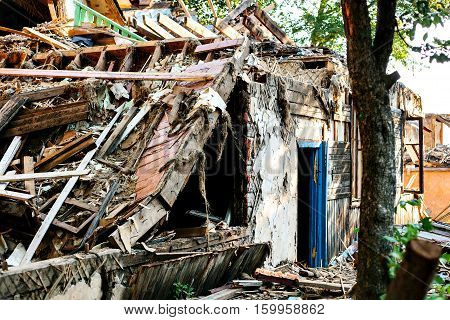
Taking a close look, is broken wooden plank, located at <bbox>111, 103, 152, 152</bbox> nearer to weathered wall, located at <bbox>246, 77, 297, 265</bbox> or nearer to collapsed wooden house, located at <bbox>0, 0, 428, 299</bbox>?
collapsed wooden house, located at <bbox>0, 0, 428, 299</bbox>

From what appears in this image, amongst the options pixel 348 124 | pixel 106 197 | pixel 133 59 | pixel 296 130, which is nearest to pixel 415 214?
pixel 348 124

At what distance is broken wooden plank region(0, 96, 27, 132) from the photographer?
631 centimetres

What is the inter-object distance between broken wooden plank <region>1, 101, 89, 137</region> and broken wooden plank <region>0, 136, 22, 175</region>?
157 mm

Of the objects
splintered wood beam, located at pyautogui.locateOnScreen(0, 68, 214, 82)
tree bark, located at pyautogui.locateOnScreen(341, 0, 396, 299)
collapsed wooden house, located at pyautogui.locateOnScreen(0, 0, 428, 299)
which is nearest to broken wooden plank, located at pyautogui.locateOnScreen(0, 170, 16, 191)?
collapsed wooden house, located at pyautogui.locateOnScreen(0, 0, 428, 299)

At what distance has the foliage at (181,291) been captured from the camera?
226 inches

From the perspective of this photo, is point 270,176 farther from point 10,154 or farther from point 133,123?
point 10,154

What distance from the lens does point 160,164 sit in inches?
235

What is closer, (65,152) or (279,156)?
(65,152)

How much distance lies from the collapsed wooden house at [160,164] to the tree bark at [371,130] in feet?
8.62

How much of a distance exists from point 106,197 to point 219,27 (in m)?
7.11

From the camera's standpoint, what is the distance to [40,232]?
17.3ft

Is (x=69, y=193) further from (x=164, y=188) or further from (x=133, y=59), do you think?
(x=133, y=59)

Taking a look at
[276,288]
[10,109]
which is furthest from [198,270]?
[10,109]

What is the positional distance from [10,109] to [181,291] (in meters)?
3.35
